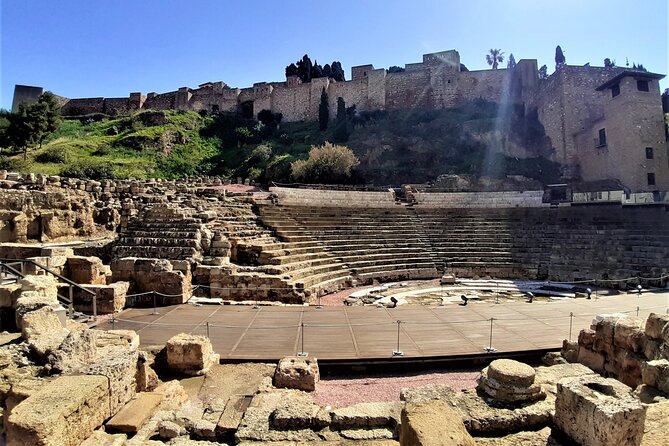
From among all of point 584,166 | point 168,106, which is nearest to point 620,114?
point 584,166

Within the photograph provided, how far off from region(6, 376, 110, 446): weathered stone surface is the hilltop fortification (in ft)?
101

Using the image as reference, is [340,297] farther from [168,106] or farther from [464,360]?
[168,106]

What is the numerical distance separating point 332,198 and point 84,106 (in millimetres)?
54456

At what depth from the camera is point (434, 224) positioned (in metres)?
19.5

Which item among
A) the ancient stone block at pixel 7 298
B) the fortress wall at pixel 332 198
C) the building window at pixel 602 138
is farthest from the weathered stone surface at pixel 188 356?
the building window at pixel 602 138

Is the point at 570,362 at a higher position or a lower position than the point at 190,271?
lower

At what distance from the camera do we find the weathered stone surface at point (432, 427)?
9.64 feet

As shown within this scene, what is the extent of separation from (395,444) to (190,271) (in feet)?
26.8

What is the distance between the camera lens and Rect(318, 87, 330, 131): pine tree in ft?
155

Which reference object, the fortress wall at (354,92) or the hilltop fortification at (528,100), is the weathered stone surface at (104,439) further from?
the fortress wall at (354,92)

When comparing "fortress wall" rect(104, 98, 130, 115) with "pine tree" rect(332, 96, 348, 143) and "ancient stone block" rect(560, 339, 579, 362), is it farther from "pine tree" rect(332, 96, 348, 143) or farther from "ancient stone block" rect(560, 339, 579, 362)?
"ancient stone block" rect(560, 339, 579, 362)

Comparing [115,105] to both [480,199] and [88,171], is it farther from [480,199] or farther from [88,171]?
[480,199]

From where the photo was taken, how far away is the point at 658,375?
4570 millimetres

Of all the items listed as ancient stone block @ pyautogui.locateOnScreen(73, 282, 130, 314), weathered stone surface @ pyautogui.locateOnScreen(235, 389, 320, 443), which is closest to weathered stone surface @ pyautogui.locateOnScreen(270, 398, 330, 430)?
weathered stone surface @ pyautogui.locateOnScreen(235, 389, 320, 443)
